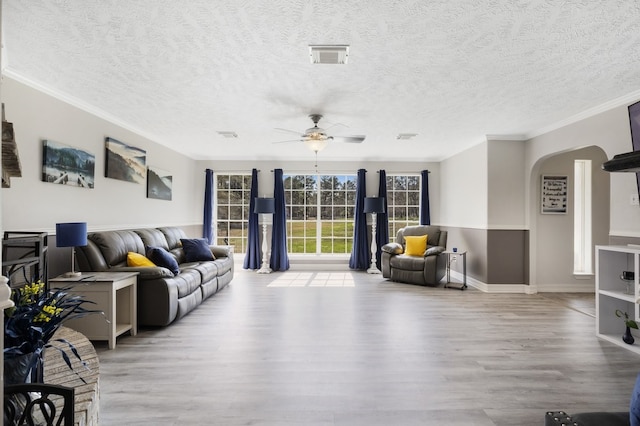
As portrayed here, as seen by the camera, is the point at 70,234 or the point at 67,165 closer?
the point at 70,234

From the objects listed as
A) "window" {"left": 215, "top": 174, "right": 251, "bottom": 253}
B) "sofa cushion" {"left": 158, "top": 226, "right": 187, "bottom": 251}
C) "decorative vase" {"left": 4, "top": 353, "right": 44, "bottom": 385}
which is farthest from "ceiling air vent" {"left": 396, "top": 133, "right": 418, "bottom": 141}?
"decorative vase" {"left": 4, "top": 353, "right": 44, "bottom": 385}

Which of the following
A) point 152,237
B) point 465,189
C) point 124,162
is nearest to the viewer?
point 124,162

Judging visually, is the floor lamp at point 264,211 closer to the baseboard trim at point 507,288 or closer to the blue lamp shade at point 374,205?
the blue lamp shade at point 374,205

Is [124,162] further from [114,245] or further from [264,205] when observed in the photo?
[264,205]

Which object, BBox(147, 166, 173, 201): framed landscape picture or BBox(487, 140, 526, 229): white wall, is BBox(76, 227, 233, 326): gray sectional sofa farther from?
BBox(487, 140, 526, 229): white wall

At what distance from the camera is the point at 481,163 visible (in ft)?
19.9

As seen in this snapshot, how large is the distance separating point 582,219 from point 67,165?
299 inches

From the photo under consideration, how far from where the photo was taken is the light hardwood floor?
7.66ft

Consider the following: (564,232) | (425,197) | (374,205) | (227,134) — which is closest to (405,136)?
(374,205)

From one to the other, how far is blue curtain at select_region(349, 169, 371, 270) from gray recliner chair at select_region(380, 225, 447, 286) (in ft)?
3.00

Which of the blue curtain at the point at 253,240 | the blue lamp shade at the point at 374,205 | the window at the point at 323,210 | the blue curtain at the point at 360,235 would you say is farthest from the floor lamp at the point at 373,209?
the blue curtain at the point at 253,240

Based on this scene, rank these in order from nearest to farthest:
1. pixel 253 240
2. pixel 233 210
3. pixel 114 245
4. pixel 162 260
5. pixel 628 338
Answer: pixel 628 338 < pixel 114 245 < pixel 162 260 < pixel 253 240 < pixel 233 210

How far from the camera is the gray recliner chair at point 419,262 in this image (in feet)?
20.7

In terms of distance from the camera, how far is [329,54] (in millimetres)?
2918
